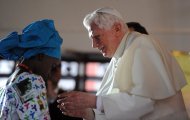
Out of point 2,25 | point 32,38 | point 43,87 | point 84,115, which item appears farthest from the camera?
point 2,25

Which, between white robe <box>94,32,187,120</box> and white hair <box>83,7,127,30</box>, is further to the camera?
white hair <box>83,7,127,30</box>

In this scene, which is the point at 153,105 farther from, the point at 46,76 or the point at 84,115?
the point at 46,76

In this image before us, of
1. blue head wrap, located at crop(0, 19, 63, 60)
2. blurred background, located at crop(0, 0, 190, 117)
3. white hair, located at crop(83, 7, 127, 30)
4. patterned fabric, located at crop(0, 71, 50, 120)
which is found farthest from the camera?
blurred background, located at crop(0, 0, 190, 117)

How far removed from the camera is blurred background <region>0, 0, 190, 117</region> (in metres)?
4.84

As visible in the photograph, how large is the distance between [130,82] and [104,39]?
309mm

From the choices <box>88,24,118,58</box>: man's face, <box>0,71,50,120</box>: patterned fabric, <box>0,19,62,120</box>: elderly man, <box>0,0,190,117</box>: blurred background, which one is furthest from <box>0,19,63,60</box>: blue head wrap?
<box>0,0,190,117</box>: blurred background

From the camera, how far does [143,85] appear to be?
1.62 m

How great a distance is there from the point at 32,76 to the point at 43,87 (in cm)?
7

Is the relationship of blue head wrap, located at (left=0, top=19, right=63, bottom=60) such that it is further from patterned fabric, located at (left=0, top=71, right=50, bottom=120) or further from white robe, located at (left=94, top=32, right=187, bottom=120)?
white robe, located at (left=94, top=32, right=187, bottom=120)

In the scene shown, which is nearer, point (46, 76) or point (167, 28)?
point (46, 76)

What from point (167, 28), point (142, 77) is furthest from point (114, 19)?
point (167, 28)

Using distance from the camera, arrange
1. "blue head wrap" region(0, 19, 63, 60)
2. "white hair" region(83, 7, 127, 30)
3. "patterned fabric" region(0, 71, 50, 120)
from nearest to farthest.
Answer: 1. "patterned fabric" region(0, 71, 50, 120)
2. "blue head wrap" region(0, 19, 63, 60)
3. "white hair" region(83, 7, 127, 30)

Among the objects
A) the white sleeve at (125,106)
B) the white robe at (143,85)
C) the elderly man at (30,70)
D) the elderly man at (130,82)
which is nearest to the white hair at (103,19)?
the elderly man at (130,82)

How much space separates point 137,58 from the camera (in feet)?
5.56
